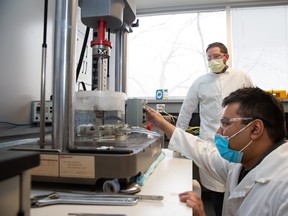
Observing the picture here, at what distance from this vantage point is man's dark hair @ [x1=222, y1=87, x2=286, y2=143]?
2.84 feet

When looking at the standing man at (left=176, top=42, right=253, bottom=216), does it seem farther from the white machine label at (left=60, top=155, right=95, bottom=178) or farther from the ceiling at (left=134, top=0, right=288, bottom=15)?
the white machine label at (left=60, top=155, right=95, bottom=178)

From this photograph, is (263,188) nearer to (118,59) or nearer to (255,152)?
(255,152)

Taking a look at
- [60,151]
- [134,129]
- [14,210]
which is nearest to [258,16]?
[134,129]

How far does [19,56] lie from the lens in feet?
4.67

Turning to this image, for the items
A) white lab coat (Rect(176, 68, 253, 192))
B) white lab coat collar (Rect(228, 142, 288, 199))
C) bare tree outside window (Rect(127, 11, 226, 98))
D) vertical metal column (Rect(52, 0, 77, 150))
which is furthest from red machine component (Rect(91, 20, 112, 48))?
bare tree outside window (Rect(127, 11, 226, 98))

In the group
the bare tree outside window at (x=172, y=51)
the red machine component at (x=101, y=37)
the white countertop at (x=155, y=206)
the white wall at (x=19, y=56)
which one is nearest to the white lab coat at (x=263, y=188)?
the white countertop at (x=155, y=206)

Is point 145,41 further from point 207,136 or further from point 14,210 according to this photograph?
point 14,210

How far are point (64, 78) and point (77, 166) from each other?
245 mm

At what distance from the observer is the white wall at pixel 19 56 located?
132cm

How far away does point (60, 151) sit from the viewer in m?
0.64

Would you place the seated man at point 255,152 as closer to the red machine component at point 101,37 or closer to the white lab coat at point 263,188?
the white lab coat at point 263,188

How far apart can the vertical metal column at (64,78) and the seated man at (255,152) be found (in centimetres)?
56

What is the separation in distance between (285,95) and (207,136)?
44.9 inches

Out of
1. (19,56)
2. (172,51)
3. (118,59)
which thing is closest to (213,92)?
(118,59)
